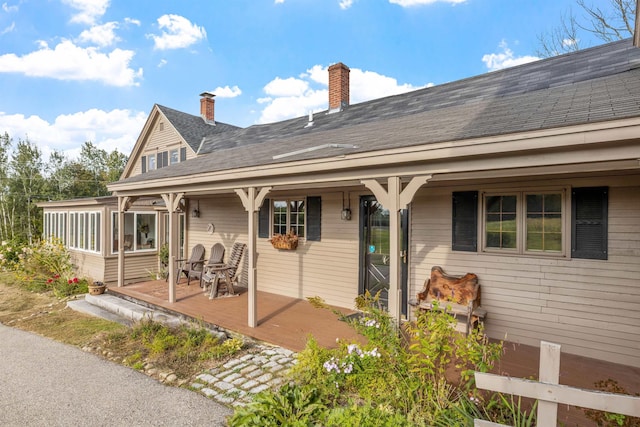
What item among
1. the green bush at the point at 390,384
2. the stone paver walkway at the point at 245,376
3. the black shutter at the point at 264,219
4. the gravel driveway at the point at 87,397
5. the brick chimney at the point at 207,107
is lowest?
the gravel driveway at the point at 87,397

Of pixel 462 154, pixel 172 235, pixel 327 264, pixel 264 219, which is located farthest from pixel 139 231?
pixel 462 154

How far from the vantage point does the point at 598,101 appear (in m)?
3.10

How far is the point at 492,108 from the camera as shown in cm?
425

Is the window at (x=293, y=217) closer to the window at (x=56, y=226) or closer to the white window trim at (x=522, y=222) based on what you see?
the white window trim at (x=522, y=222)

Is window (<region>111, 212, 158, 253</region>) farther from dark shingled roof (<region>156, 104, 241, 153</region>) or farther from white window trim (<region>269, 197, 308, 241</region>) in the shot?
white window trim (<region>269, 197, 308, 241</region>)

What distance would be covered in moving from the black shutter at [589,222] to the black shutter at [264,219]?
16.9 feet

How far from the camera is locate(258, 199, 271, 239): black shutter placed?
7181mm

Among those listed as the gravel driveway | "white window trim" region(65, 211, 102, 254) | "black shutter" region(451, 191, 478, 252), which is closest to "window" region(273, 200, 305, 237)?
"black shutter" region(451, 191, 478, 252)

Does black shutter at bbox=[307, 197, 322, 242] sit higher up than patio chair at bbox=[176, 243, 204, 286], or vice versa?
black shutter at bbox=[307, 197, 322, 242]

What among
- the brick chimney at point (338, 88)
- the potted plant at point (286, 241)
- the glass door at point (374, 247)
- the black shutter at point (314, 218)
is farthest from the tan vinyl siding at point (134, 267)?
the brick chimney at point (338, 88)

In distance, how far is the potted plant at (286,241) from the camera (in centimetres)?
666

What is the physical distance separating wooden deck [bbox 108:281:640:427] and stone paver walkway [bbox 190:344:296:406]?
0.88 ft

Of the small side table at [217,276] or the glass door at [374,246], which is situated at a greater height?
the glass door at [374,246]

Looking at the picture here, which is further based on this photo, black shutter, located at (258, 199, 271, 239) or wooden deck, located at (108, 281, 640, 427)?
black shutter, located at (258, 199, 271, 239)
